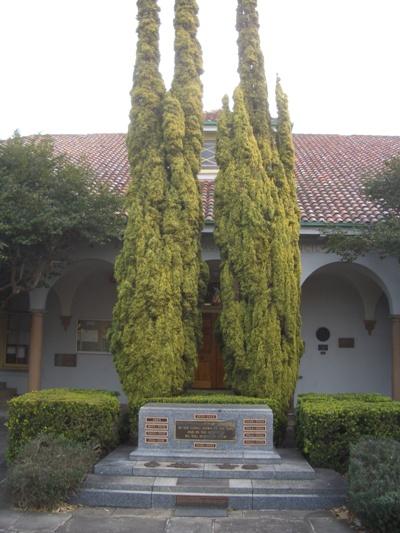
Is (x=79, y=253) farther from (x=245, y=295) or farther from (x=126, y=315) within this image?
(x=245, y=295)

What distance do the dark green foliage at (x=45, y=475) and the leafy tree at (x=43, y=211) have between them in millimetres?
4450

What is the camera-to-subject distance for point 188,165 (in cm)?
950

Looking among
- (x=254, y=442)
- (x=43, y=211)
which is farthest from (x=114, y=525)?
(x=43, y=211)

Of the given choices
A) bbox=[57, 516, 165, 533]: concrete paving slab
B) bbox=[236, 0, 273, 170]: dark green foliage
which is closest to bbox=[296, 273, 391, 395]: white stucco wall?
bbox=[236, 0, 273, 170]: dark green foliage

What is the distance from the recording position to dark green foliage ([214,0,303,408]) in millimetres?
8773

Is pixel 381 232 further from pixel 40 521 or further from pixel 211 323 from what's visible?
pixel 40 521

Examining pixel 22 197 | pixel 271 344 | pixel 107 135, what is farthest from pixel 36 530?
pixel 107 135

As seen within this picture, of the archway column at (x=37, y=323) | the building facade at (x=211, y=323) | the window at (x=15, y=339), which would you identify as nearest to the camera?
the archway column at (x=37, y=323)

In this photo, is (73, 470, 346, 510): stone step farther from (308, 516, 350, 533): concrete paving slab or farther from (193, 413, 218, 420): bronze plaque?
(193, 413, 218, 420): bronze plaque

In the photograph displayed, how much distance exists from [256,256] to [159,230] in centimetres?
165

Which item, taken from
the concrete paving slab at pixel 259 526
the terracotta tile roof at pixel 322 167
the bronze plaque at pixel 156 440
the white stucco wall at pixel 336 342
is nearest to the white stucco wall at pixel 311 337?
the white stucco wall at pixel 336 342

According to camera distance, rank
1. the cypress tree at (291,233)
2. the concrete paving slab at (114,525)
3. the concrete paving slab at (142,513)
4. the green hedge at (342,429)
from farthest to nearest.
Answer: the cypress tree at (291,233), the green hedge at (342,429), the concrete paving slab at (142,513), the concrete paving slab at (114,525)

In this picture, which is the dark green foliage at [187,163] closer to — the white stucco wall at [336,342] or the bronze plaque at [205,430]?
the bronze plaque at [205,430]

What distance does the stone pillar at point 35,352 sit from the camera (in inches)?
503
